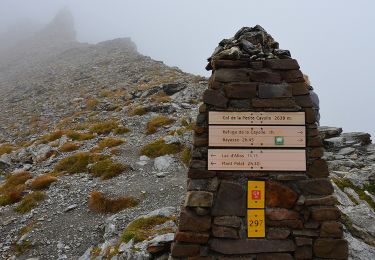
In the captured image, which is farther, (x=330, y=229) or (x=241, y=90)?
(x=241, y=90)

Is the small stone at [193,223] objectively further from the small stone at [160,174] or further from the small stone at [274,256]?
the small stone at [160,174]

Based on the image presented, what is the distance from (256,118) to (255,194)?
159 centimetres

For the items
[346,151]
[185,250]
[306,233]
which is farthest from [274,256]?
[346,151]

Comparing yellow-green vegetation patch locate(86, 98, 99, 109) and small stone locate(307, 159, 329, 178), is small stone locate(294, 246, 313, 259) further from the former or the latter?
yellow-green vegetation patch locate(86, 98, 99, 109)

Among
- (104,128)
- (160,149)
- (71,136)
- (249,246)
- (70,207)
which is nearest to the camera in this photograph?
(249,246)

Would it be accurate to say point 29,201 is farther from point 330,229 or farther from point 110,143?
point 330,229

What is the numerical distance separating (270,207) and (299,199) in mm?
601

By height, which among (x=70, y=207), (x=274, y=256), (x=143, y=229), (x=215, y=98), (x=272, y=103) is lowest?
(x=70, y=207)

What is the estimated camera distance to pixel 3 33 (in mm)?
152250

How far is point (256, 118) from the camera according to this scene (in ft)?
27.5

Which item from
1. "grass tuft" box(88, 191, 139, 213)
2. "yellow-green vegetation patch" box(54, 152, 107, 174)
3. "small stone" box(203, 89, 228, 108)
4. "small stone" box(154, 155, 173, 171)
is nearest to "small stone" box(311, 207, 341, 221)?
"small stone" box(203, 89, 228, 108)

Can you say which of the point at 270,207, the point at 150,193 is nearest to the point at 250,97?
the point at 270,207

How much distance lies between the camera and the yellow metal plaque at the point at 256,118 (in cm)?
830

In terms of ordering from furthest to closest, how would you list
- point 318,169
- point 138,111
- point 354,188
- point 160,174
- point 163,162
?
point 138,111, point 163,162, point 160,174, point 354,188, point 318,169
